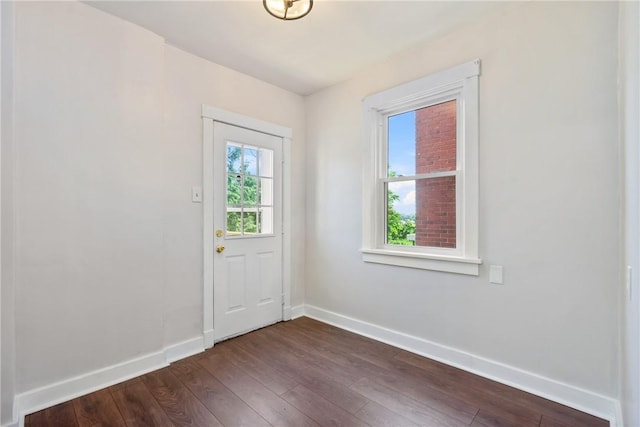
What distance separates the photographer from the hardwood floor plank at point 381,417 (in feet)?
5.51

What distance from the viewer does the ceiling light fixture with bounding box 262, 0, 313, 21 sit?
5.92 ft

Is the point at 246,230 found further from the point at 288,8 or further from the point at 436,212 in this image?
the point at 288,8

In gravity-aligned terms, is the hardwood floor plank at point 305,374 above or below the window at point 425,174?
below

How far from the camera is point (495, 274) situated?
2.13 meters

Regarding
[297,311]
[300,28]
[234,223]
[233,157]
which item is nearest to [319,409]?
[297,311]

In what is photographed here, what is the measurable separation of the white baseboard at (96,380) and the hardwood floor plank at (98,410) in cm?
7

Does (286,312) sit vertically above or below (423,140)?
below

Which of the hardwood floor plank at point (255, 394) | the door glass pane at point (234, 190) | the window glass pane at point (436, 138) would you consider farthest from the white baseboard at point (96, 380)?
the window glass pane at point (436, 138)

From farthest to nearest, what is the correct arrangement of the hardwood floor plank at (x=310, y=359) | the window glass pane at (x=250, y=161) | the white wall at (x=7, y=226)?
1. the window glass pane at (x=250, y=161)
2. the hardwood floor plank at (x=310, y=359)
3. the white wall at (x=7, y=226)

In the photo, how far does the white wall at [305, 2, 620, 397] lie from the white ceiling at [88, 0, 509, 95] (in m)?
0.26

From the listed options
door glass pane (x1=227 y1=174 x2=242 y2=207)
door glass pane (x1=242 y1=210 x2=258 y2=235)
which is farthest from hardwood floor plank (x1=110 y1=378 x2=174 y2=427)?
door glass pane (x1=227 y1=174 x2=242 y2=207)

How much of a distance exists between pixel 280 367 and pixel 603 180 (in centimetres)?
248

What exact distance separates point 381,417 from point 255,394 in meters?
0.82

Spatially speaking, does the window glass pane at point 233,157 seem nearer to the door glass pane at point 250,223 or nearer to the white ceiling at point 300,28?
the door glass pane at point 250,223
